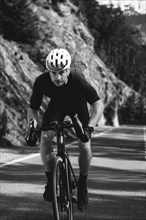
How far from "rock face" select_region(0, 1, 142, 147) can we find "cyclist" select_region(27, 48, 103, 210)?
10664 millimetres

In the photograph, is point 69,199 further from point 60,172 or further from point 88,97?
point 88,97

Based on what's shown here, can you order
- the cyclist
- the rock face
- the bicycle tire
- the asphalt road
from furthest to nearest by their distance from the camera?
the rock face, the asphalt road, the cyclist, the bicycle tire

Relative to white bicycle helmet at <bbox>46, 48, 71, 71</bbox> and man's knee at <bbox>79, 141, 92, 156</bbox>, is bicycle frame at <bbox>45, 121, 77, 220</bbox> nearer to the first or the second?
man's knee at <bbox>79, 141, 92, 156</bbox>

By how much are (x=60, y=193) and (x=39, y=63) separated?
26.7 m

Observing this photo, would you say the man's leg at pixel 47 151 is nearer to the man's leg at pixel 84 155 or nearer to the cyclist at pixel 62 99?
the cyclist at pixel 62 99

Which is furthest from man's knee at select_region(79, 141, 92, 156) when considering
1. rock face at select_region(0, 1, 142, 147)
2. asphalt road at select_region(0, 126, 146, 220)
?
rock face at select_region(0, 1, 142, 147)

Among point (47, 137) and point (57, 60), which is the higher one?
point (57, 60)

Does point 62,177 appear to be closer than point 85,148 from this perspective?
Yes

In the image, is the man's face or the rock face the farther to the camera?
the rock face

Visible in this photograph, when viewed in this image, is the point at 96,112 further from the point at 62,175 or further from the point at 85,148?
the point at 62,175

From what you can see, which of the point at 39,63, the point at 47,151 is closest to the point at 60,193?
the point at 47,151

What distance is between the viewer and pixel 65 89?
5.25m

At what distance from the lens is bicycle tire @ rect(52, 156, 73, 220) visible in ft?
15.3

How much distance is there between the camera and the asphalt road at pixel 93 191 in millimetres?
6145
